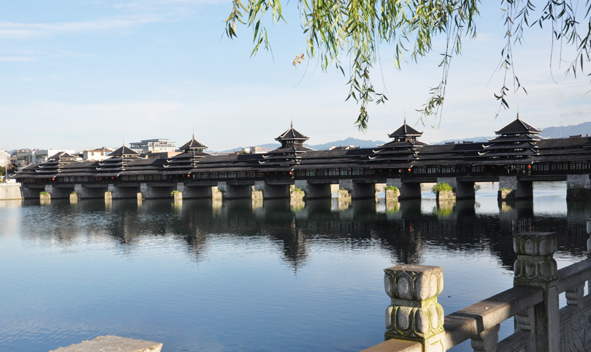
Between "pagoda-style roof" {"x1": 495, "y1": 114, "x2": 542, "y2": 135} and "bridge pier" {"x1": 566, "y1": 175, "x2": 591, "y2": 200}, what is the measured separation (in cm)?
874

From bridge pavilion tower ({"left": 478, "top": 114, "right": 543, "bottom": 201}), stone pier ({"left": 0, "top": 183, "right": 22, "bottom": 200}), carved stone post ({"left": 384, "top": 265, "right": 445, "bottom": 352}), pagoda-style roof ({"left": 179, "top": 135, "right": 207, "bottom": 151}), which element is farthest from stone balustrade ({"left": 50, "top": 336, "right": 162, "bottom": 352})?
stone pier ({"left": 0, "top": 183, "right": 22, "bottom": 200})

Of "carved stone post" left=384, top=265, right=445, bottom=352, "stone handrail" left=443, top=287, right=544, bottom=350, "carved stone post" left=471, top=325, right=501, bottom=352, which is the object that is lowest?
"carved stone post" left=471, top=325, right=501, bottom=352

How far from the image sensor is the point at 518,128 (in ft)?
240

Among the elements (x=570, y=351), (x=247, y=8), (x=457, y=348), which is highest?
(x=247, y=8)

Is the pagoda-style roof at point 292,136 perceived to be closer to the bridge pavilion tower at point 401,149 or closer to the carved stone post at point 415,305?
the bridge pavilion tower at point 401,149

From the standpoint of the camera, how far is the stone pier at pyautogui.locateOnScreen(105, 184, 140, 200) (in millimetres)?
101463

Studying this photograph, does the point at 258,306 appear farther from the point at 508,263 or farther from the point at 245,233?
the point at 245,233

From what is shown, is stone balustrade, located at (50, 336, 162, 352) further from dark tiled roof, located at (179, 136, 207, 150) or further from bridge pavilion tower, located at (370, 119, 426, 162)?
dark tiled roof, located at (179, 136, 207, 150)

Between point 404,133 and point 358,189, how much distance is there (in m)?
12.3

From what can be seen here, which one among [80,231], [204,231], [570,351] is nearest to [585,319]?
[570,351]

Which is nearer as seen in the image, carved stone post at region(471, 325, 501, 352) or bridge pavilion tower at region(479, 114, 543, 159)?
carved stone post at region(471, 325, 501, 352)

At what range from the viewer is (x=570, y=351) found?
9.38 m

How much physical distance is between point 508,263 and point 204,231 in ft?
99.0

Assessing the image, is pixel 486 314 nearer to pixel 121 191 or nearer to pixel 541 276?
pixel 541 276
